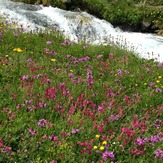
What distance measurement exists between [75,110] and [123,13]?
15278 mm

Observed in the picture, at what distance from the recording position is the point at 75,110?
17.3ft

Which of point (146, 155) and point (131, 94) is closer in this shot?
point (146, 155)

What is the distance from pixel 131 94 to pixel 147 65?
2.14m

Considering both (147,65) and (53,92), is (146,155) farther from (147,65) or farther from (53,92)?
(147,65)

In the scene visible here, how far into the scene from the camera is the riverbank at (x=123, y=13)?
19.6 meters

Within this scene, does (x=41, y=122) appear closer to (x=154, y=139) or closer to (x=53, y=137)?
(x=53, y=137)

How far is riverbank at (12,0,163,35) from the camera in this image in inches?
771

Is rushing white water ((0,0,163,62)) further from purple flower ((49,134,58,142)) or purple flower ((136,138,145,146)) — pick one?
purple flower ((49,134,58,142))

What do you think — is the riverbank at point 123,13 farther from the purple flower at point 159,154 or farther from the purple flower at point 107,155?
the purple flower at point 107,155

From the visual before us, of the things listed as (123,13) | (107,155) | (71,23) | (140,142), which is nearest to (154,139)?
(140,142)

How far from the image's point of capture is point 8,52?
7.61 m

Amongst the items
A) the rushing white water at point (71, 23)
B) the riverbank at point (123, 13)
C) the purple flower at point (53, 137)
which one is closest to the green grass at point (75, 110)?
the purple flower at point (53, 137)

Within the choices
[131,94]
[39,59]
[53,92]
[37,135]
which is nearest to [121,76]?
[131,94]

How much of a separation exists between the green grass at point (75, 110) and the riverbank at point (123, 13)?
1192 centimetres
